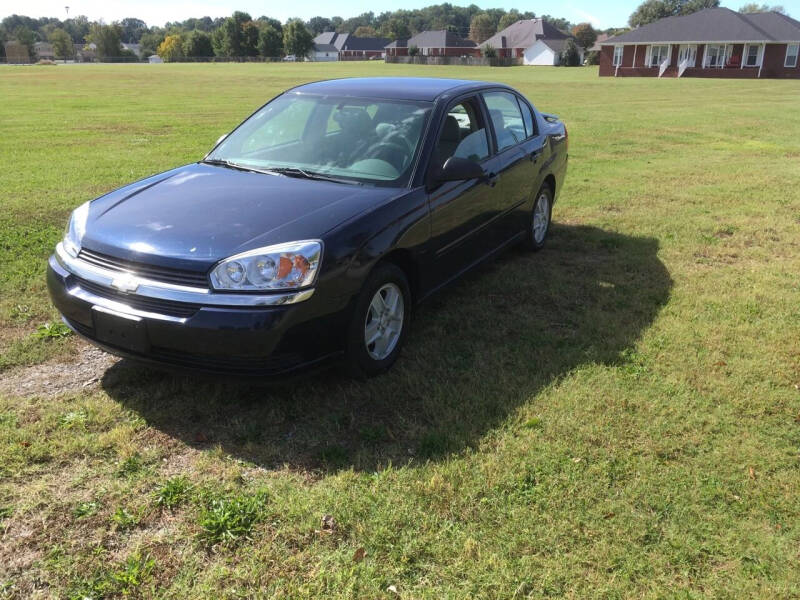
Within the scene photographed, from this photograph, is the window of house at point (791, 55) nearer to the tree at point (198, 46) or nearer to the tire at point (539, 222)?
the tire at point (539, 222)

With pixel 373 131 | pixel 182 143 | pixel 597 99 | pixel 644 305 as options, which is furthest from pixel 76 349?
pixel 597 99

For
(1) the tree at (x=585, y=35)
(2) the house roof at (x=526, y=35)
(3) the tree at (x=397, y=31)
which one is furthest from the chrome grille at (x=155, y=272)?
(3) the tree at (x=397, y=31)

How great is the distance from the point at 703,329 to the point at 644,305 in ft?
1.86

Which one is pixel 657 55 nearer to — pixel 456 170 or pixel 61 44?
pixel 456 170

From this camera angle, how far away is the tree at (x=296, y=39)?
116 m

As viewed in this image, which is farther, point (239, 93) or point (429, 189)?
Result: point (239, 93)

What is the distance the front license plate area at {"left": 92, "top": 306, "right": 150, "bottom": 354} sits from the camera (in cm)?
325

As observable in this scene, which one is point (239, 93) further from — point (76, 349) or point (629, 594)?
point (629, 594)

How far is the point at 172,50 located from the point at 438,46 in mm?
52253

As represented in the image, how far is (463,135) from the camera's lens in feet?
16.3

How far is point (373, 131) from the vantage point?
4555 millimetres

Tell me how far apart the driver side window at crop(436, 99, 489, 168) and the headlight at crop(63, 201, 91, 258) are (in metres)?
2.24

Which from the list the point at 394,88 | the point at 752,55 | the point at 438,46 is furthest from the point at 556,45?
the point at 394,88

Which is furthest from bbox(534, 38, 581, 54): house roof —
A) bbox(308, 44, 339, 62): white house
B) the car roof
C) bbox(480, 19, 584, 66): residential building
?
the car roof
